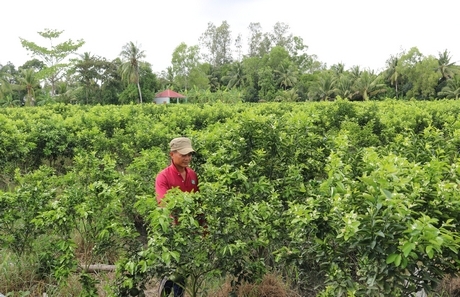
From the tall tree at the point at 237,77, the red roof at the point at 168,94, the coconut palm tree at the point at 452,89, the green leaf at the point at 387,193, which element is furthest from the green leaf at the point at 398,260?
the tall tree at the point at 237,77

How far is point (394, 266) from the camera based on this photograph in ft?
6.57

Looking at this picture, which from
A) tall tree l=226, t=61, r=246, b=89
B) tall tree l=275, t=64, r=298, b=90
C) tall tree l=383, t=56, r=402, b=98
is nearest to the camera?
tall tree l=383, t=56, r=402, b=98

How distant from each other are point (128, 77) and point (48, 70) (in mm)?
7064

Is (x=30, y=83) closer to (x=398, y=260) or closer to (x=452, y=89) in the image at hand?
(x=452, y=89)

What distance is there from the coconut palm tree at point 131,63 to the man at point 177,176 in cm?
3649

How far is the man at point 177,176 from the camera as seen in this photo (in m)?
3.29

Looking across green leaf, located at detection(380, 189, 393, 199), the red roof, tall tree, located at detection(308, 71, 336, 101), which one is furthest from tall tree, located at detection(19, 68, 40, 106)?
green leaf, located at detection(380, 189, 393, 199)

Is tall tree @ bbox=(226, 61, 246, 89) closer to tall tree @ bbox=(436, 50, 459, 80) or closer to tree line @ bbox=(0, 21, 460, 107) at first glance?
tree line @ bbox=(0, 21, 460, 107)

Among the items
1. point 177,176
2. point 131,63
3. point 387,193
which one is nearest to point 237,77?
point 131,63

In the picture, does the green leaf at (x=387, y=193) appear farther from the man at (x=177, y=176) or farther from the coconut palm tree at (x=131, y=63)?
the coconut palm tree at (x=131, y=63)

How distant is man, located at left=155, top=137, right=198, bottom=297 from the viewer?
3.29 m

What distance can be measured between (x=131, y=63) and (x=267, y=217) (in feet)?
125

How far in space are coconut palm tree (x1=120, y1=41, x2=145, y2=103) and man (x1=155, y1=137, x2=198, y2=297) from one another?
3649 cm

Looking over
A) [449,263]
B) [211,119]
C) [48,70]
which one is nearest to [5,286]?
[449,263]
